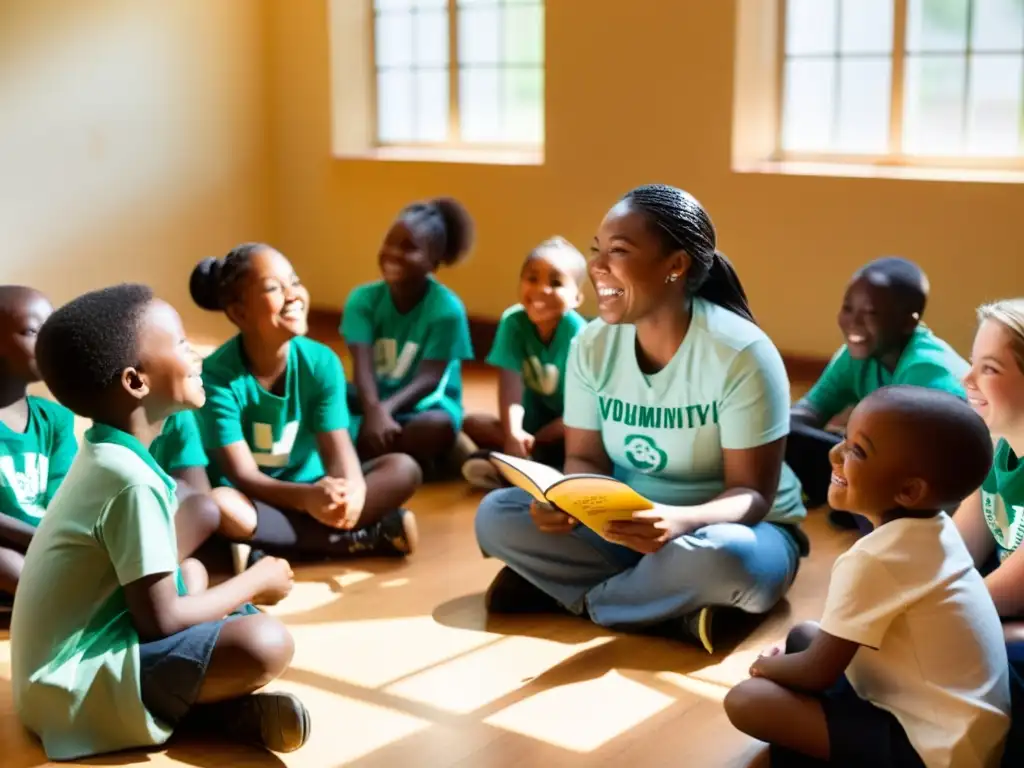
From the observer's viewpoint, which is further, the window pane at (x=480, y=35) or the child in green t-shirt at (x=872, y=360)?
the window pane at (x=480, y=35)

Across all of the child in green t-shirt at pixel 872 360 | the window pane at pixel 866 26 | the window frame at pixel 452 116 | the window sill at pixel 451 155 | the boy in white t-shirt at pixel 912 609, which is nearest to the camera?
the boy in white t-shirt at pixel 912 609

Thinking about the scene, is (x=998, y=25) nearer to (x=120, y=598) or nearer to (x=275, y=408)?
(x=275, y=408)

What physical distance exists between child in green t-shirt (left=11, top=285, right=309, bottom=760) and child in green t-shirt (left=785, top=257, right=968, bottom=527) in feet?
5.91

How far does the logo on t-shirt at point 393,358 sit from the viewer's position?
390cm

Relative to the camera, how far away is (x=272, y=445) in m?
3.16

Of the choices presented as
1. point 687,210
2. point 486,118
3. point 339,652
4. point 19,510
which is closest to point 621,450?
point 687,210

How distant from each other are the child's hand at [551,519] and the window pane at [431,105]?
12.3ft

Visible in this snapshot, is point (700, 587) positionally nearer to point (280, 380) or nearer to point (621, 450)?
point (621, 450)

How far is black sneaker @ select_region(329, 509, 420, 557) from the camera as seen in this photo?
3.16 metres

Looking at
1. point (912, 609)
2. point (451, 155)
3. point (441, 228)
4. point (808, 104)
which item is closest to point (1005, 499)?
point (912, 609)

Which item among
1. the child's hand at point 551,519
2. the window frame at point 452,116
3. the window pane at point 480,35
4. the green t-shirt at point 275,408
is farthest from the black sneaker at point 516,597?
the window pane at point 480,35

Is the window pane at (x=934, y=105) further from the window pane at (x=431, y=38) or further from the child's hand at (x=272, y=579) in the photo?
the child's hand at (x=272, y=579)

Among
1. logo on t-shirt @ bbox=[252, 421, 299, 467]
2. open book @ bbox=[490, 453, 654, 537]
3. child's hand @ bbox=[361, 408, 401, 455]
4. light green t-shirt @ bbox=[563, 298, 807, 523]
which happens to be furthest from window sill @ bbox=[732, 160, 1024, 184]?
open book @ bbox=[490, 453, 654, 537]

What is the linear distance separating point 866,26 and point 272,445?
2.85 meters
